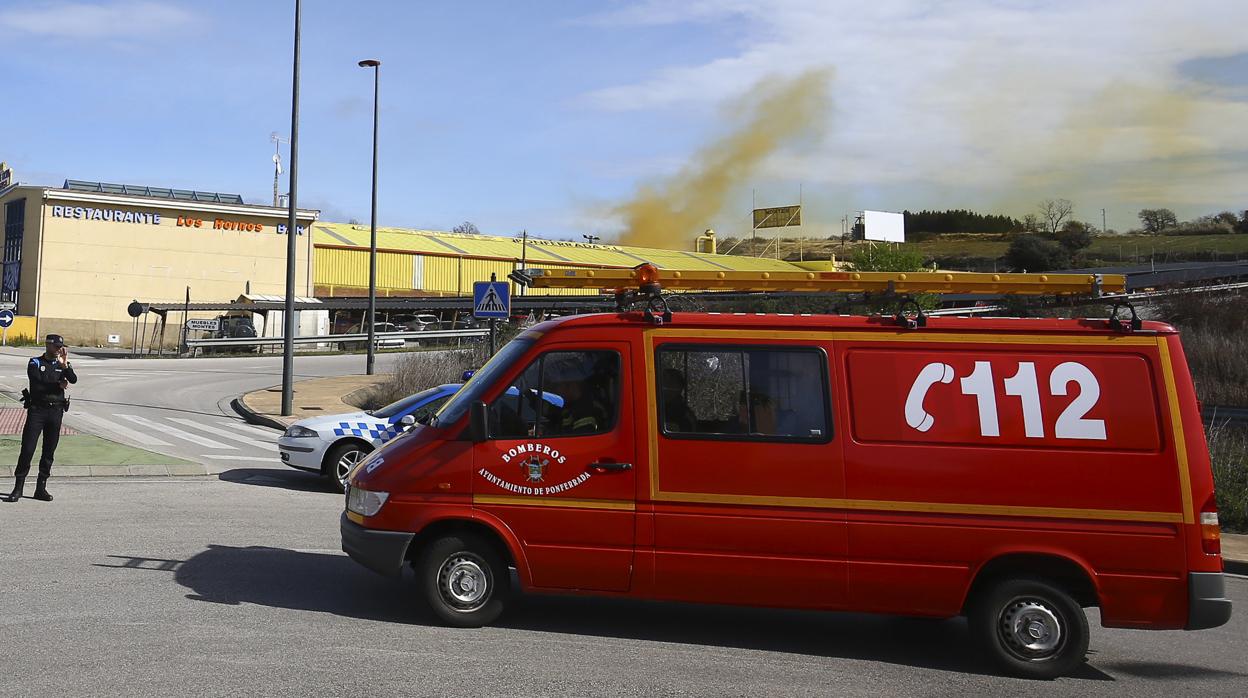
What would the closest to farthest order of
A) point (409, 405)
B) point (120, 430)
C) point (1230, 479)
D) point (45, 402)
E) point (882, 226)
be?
point (45, 402) < point (409, 405) < point (1230, 479) < point (120, 430) < point (882, 226)

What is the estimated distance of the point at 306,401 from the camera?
25.1 m

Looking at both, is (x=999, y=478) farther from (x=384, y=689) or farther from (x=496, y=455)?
(x=384, y=689)

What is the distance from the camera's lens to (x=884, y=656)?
6988mm

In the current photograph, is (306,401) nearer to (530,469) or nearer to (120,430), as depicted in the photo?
(120,430)

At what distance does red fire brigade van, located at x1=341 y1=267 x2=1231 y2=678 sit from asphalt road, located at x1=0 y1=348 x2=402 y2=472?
9.10 meters

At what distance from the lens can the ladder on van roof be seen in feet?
23.7

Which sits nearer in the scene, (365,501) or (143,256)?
(365,501)

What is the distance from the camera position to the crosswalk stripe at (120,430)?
57.9 ft

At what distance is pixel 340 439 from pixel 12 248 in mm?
50920

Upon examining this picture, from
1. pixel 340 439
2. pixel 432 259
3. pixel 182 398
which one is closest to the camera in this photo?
pixel 340 439

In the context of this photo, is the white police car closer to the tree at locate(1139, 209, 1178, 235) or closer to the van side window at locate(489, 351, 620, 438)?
the van side window at locate(489, 351, 620, 438)

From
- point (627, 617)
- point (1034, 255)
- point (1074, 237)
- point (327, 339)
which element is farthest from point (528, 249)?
point (627, 617)

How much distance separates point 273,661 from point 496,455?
1.90 m

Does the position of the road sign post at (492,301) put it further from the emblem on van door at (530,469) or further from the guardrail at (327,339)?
the guardrail at (327,339)
